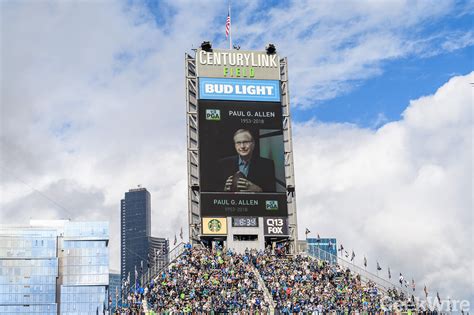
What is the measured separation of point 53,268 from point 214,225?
114 m

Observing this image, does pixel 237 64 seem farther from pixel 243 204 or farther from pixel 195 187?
pixel 243 204

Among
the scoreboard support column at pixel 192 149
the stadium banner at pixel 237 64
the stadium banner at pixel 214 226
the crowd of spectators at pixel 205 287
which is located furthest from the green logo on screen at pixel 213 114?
the crowd of spectators at pixel 205 287

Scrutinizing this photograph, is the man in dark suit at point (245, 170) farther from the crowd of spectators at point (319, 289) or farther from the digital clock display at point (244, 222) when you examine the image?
the crowd of spectators at point (319, 289)

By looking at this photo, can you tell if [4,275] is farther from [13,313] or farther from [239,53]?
[239,53]

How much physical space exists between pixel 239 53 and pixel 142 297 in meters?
31.1

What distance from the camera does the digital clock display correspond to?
3361 inches

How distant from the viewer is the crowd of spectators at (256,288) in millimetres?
72812

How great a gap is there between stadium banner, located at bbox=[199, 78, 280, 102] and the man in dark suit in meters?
4.31

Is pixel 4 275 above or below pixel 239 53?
below

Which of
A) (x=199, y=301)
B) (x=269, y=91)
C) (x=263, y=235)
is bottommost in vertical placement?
(x=199, y=301)

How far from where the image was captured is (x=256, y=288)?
253 feet

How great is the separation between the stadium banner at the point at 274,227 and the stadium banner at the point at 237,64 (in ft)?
53.4

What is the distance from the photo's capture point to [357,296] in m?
78.3

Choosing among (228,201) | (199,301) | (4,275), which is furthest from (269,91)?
(4,275)
